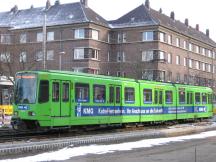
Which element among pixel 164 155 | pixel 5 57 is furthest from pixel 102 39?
pixel 164 155

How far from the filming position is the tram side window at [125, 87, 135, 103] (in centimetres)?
2880

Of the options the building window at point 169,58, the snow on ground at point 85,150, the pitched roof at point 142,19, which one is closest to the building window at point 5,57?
the snow on ground at point 85,150

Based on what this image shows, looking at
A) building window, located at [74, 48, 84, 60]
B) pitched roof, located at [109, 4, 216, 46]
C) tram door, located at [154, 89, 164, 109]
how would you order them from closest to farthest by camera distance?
tram door, located at [154, 89, 164, 109]
building window, located at [74, 48, 84, 60]
pitched roof, located at [109, 4, 216, 46]

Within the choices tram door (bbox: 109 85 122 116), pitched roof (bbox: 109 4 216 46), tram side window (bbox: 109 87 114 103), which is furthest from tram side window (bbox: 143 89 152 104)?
pitched roof (bbox: 109 4 216 46)

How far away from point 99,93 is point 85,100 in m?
1.30

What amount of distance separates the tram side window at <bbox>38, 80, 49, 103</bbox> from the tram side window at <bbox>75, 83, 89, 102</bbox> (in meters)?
2.09

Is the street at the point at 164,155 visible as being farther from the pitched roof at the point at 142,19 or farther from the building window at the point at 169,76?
the building window at the point at 169,76

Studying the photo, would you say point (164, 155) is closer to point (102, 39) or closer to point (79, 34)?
point (79, 34)

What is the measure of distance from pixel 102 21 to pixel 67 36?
6284mm

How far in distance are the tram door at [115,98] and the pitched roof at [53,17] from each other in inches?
1717

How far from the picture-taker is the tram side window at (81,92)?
24.6 m

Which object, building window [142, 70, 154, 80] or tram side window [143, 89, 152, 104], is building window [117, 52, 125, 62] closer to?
building window [142, 70, 154, 80]

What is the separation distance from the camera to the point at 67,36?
72812mm

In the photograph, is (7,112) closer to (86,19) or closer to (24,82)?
(24,82)
